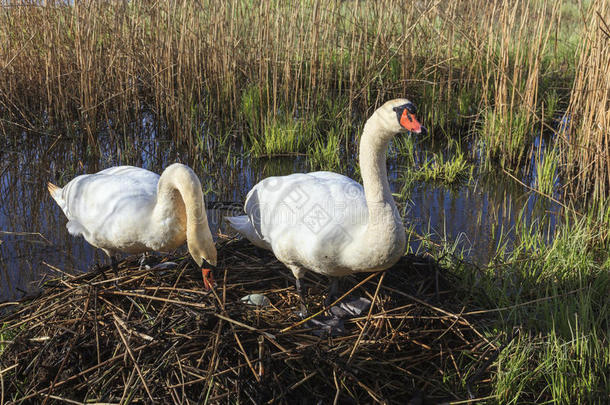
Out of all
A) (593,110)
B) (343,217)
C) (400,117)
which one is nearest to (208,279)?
(343,217)

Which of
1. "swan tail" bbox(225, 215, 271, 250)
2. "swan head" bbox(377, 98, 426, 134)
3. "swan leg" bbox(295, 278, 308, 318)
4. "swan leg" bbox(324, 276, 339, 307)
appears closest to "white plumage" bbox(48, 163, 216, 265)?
"swan tail" bbox(225, 215, 271, 250)

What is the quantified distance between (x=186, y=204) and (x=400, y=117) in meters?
1.41

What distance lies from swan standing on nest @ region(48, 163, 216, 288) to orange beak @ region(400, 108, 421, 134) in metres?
1.34

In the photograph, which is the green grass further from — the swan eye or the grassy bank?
the grassy bank

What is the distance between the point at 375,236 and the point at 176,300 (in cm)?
118

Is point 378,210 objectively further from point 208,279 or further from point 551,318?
point 551,318

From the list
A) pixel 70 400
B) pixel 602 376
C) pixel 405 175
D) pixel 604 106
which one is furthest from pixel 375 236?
pixel 405 175

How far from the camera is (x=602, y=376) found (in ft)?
10.7

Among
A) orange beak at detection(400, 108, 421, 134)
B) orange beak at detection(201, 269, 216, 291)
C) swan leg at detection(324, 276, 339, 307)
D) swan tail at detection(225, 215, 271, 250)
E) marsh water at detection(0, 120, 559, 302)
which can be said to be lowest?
marsh water at detection(0, 120, 559, 302)

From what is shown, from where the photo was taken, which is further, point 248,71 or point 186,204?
point 248,71

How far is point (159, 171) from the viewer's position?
702 cm

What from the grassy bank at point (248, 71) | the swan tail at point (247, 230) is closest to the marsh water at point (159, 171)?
the grassy bank at point (248, 71)

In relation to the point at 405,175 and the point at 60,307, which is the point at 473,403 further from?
the point at 405,175

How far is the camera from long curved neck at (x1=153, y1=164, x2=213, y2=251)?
3.70 metres
